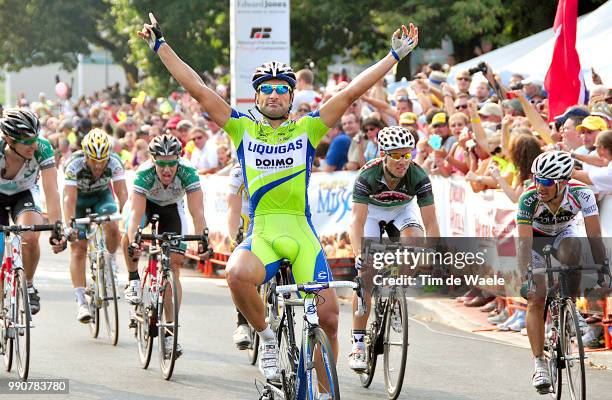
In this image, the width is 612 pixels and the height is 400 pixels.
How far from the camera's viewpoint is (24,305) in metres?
10.2

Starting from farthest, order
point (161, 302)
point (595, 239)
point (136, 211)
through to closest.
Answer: point (136, 211)
point (161, 302)
point (595, 239)

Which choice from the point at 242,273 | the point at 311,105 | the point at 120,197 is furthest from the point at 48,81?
the point at 242,273

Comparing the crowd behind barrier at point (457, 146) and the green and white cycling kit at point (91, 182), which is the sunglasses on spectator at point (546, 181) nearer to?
the crowd behind barrier at point (457, 146)

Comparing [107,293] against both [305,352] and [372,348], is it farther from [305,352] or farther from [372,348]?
[305,352]

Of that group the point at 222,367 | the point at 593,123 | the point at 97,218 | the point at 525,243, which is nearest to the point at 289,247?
the point at 525,243

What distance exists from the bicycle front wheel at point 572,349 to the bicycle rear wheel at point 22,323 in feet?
13.0

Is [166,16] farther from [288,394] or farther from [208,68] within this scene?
[288,394]

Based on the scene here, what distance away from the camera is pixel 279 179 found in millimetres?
8461

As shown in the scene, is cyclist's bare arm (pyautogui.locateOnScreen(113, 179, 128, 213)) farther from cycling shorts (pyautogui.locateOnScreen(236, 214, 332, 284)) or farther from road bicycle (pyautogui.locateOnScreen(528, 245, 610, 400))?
road bicycle (pyautogui.locateOnScreen(528, 245, 610, 400))

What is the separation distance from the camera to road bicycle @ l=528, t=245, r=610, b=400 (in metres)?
8.79

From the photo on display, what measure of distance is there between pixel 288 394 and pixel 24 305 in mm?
3197

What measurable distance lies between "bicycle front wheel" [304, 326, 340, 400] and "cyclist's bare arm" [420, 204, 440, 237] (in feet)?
9.76

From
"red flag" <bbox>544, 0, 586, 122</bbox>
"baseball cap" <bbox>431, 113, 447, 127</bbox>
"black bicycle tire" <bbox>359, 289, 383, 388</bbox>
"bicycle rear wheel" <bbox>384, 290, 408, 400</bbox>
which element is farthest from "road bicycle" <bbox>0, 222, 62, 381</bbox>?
"red flag" <bbox>544, 0, 586, 122</bbox>

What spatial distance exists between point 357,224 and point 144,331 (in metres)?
2.33
